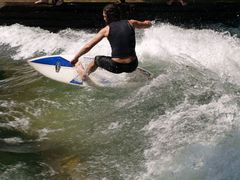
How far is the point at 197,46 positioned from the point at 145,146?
4970mm

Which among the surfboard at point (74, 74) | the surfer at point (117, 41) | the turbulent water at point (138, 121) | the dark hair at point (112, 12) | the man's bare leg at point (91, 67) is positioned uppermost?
the dark hair at point (112, 12)

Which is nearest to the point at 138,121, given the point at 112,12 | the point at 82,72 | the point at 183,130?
the point at 183,130

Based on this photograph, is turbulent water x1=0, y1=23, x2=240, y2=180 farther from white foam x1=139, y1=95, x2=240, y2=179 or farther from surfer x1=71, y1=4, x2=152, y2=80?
surfer x1=71, y1=4, x2=152, y2=80

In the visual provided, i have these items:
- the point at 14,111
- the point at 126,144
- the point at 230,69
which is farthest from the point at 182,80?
the point at 14,111

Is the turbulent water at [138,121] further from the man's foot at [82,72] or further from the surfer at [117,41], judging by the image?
the surfer at [117,41]

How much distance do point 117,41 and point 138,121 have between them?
144 cm

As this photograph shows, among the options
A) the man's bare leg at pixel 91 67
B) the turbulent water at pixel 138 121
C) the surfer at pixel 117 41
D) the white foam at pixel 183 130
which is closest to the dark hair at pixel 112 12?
the surfer at pixel 117 41

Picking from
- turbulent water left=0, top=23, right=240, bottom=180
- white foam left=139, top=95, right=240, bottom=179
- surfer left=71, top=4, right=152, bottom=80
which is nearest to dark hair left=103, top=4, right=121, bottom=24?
surfer left=71, top=4, right=152, bottom=80

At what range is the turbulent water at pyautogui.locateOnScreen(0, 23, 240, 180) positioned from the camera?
6230mm

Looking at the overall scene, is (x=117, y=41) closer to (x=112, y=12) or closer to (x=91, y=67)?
(x=112, y=12)

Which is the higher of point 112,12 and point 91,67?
point 112,12

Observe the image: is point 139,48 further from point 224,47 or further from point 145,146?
point 145,146

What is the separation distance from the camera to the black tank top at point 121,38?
298 inches

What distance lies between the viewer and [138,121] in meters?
7.55
